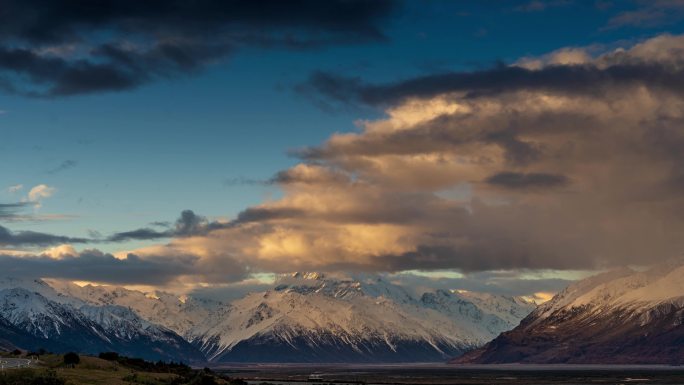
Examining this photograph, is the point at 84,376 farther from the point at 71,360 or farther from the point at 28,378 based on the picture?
the point at 71,360

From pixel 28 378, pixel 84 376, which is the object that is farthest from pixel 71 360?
pixel 28 378

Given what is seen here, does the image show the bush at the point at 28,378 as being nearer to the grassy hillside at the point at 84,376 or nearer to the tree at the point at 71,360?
the grassy hillside at the point at 84,376

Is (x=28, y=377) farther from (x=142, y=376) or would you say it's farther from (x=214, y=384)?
(x=214, y=384)

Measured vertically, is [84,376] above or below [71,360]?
below

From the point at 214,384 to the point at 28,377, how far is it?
2039 inches

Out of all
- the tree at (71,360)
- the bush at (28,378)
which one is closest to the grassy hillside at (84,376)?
the bush at (28,378)

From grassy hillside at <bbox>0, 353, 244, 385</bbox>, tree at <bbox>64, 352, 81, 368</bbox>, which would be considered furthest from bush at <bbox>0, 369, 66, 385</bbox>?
tree at <bbox>64, 352, 81, 368</bbox>

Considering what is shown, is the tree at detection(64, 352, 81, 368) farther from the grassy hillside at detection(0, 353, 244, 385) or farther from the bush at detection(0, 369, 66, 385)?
the bush at detection(0, 369, 66, 385)

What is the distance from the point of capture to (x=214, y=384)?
7584 inches

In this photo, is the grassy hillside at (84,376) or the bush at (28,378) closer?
the bush at (28,378)

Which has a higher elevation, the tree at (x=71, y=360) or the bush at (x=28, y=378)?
the tree at (x=71, y=360)

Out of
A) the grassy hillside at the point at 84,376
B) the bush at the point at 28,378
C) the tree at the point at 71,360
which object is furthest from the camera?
the tree at the point at 71,360

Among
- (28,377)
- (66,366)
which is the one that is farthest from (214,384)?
(28,377)

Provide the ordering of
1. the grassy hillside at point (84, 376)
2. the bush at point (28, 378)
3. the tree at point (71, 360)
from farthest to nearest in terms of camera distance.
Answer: the tree at point (71, 360)
the grassy hillside at point (84, 376)
the bush at point (28, 378)
